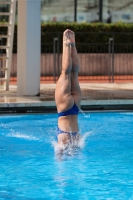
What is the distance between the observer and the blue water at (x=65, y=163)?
22.6 feet

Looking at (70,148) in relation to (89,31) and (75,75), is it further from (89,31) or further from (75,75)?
(89,31)

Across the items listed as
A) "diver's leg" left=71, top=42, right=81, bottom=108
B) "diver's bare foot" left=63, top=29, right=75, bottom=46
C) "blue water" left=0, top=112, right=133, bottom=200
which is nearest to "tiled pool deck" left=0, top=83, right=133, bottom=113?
"blue water" left=0, top=112, right=133, bottom=200

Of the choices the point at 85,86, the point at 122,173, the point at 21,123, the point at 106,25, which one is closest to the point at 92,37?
the point at 106,25

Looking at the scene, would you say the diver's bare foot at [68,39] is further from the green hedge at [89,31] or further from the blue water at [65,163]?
the green hedge at [89,31]

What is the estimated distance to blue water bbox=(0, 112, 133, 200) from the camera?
6898 mm

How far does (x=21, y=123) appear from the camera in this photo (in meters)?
11.8

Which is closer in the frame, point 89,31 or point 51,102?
point 51,102

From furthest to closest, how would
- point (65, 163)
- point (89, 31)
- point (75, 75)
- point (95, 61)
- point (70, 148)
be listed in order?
point (89, 31)
point (95, 61)
point (70, 148)
point (75, 75)
point (65, 163)

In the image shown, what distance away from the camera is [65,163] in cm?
820

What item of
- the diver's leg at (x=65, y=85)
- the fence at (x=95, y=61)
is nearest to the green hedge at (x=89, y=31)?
the fence at (x=95, y=61)

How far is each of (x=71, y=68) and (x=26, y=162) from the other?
1358 millimetres

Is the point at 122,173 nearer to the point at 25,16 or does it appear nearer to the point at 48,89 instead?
the point at 25,16

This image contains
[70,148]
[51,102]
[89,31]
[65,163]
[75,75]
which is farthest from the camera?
[89,31]

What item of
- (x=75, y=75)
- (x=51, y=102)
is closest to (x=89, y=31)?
(x=51, y=102)
